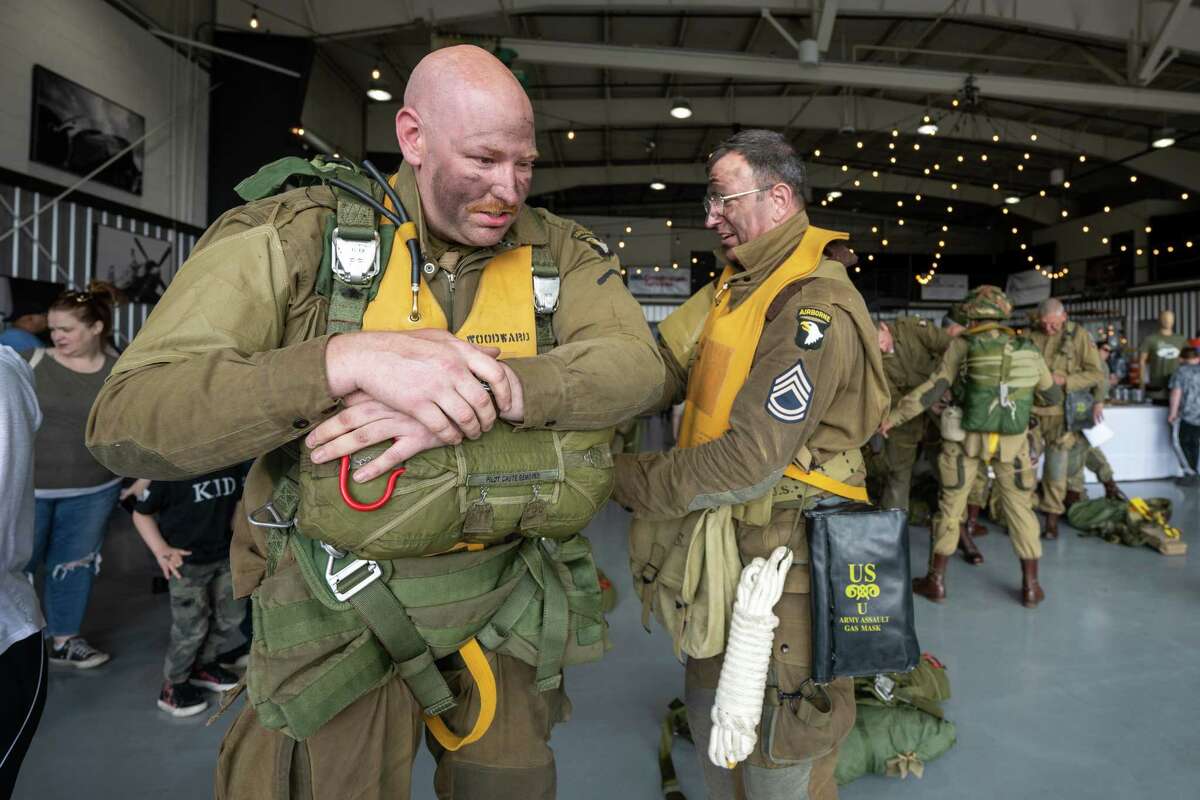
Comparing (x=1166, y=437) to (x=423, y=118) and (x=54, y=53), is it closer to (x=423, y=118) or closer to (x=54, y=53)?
(x=423, y=118)

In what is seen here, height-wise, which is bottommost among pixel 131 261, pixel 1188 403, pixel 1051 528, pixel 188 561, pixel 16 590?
pixel 1051 528

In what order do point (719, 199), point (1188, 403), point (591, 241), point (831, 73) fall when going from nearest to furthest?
point (591, 241), point (719, 199), point (1188, 403), point (831, 73)

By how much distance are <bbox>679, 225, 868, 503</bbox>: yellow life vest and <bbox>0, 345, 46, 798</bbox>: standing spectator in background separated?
1.51m

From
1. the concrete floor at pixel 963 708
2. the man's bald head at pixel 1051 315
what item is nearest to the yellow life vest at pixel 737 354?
the concrete floor at pixel 963 708

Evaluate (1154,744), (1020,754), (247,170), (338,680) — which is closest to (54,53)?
(247,170)

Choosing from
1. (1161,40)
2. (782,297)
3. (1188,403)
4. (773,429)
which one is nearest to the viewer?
(773,429)

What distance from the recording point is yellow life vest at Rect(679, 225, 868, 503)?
1.75 metres

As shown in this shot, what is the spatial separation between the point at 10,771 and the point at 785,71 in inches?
388

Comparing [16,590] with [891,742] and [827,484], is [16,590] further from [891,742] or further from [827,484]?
[891,742]

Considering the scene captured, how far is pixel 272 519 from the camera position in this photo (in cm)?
112

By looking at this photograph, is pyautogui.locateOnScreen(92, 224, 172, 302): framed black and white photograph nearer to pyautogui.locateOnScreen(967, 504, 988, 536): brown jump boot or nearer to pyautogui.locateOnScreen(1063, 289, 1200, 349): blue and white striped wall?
pyautogui.locateOnScreen(967, 504, 988, 536): brown jump boot

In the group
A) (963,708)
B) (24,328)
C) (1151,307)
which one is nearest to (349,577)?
(963,708)

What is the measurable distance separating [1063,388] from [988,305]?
2321 mm

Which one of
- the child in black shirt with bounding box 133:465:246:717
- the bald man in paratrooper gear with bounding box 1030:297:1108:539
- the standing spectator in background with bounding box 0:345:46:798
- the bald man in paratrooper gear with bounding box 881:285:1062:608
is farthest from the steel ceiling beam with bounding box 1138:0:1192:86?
the standing spectator in background with bounding box 0:345:46:798
